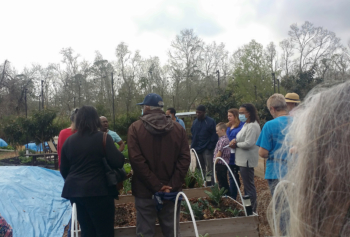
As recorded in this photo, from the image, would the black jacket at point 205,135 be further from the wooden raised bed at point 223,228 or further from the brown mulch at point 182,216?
the wooden raised bed at point 223,228

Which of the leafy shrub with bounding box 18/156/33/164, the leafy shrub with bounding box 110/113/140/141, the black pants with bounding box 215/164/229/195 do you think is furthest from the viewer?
the leafy shrub with bounding box 110/113/140/141

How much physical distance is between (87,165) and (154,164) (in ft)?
2.27

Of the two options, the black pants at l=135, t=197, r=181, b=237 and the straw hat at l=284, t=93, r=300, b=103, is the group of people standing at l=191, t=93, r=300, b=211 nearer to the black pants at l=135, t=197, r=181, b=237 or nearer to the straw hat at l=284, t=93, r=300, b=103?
the straw hat at l=284, t=93, r=300, b=103

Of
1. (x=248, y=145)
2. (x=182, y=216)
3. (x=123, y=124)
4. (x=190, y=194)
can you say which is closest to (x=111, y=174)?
(x=182, y=216)

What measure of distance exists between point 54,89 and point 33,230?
82.5 ft

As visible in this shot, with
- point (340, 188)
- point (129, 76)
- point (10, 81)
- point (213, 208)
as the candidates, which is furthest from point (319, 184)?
point (10, 81)

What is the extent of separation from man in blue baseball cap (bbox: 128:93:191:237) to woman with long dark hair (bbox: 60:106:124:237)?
0.90 feet

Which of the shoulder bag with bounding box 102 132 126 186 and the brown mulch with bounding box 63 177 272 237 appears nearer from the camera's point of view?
the shoulder bag with bounding box 102 132 126 186

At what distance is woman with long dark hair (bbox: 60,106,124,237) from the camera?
10.0 ft

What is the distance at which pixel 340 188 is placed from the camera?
795 mm

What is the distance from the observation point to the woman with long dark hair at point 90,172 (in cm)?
305

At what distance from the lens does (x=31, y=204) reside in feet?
18.0

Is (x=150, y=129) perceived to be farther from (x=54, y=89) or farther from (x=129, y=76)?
(x=54, y=89)

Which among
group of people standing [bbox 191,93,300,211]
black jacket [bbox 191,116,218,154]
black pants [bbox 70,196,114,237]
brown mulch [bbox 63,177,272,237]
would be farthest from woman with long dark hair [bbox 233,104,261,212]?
black pants [bbox 70,196,114,237]
